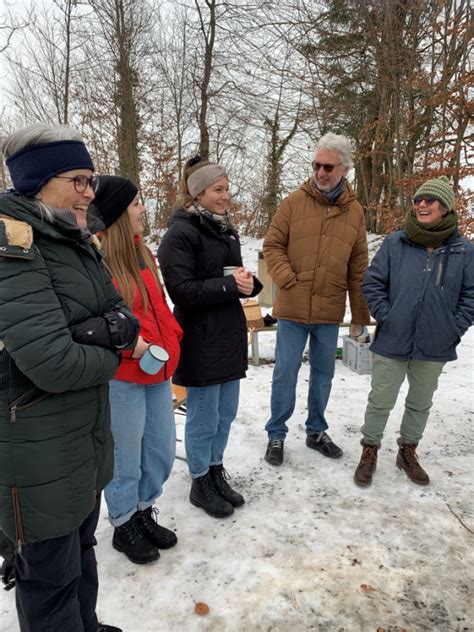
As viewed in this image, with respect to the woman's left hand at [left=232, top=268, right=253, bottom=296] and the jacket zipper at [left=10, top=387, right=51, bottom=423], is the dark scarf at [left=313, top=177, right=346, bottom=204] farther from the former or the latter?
the jacket zipper at [left=10, top=387, right=51, bottom=423]

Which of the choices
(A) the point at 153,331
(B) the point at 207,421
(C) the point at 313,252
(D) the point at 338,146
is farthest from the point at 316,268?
(A) the point at 153,331

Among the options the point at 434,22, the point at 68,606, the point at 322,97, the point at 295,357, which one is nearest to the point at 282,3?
the point at 322,97

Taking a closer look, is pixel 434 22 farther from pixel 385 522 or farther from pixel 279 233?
pixel 385 522

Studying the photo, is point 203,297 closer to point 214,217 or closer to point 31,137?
point 214,217

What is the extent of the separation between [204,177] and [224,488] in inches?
74.7

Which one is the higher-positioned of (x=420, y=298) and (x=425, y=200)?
(x=425, y=200)

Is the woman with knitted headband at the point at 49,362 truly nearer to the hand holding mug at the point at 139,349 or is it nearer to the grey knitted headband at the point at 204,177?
the hand holding mug at the point at 139,349

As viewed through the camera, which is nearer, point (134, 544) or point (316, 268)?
point (134, 544)

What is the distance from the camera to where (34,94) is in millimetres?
13914

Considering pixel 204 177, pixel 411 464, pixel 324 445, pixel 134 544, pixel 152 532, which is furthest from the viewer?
pixel 324 445

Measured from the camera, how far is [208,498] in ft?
8.67

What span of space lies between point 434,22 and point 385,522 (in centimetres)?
798

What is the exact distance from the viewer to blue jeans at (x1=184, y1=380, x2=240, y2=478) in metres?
2.55

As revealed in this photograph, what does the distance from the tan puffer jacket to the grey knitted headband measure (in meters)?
0.82
